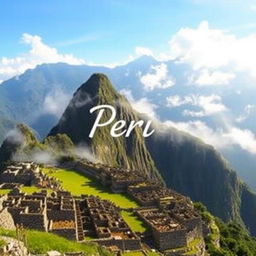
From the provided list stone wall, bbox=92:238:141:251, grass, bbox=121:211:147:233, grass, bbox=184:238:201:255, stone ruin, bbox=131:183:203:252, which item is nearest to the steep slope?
stone ruin, bbox=131:183:203:252

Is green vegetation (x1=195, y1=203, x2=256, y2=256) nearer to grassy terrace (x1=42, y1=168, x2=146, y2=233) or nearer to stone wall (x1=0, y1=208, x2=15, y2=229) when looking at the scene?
grassy terrace (x1=42, y1=168, x2=146, y2=233)

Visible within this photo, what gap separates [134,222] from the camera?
63.9m

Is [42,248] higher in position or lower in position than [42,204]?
higher

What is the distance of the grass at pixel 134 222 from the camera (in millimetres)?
60544

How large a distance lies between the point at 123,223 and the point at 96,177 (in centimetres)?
4770

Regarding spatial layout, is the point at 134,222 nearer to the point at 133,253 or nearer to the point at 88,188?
the point at 133,253

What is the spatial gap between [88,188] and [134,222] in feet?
89.8

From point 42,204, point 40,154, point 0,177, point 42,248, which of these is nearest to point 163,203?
point 42,204

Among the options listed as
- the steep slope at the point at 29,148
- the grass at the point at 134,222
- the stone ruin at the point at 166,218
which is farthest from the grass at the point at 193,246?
the steep slope at the point at 29,148

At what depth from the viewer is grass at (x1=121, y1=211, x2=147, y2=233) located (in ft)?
199

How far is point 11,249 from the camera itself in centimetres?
2134

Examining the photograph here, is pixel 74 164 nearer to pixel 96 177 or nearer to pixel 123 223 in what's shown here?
pixel 96 177

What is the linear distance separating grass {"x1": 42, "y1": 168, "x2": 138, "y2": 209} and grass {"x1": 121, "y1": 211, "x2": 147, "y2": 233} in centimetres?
512

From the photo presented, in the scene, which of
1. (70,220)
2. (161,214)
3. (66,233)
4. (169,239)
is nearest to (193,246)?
(169,239)
